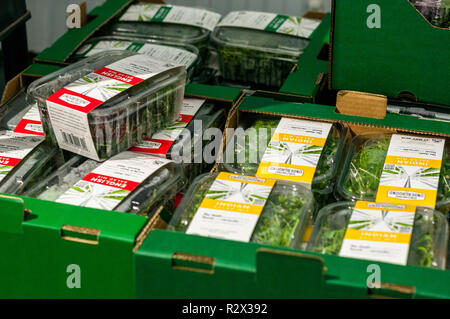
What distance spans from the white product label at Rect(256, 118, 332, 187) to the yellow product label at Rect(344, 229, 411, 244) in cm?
23

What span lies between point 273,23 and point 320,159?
0.95 m

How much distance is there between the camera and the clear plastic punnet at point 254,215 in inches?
52.5

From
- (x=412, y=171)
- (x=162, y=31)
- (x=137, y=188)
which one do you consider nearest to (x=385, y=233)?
(x=412, y=171)

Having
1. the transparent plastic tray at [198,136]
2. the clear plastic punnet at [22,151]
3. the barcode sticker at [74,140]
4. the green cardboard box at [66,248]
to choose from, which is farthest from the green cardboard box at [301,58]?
the green cardboard box at [66,248]

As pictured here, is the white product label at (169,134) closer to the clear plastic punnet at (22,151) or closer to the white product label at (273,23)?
the clear plastic punnet at (22,151)

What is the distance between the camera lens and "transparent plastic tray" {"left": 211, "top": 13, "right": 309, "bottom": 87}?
2.23 m

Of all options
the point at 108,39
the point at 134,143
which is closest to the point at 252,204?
the point at 134,143

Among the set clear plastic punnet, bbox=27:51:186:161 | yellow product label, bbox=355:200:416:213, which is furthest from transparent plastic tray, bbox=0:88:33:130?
yellow product label, bbox=355:200:416:213

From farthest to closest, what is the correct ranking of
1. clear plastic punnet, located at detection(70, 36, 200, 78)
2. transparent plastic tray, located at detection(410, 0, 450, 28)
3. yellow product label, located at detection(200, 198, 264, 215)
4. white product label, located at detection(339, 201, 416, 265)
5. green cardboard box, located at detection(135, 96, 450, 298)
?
clear plastic punnet, located at detection(70, 36, 200, 78)
transparent plastic tray, located at detection(410, 0, 450, 28)
yellow product label, located at detection(200, 198, 264, 215)
white product label, located at detection(339, 201, 416, 265)
green cardboard box, located at detection(135, 96, 450, 298)

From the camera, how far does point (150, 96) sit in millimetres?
1657

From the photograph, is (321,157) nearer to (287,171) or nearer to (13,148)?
(287,171)

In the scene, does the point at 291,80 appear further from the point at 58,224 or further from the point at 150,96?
the point at 58,224

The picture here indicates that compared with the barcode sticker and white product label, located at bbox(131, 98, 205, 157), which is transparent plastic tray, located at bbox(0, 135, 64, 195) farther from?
white product label, located at bbox(131, 98, 205, 157)

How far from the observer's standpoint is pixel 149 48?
7.16 feet
